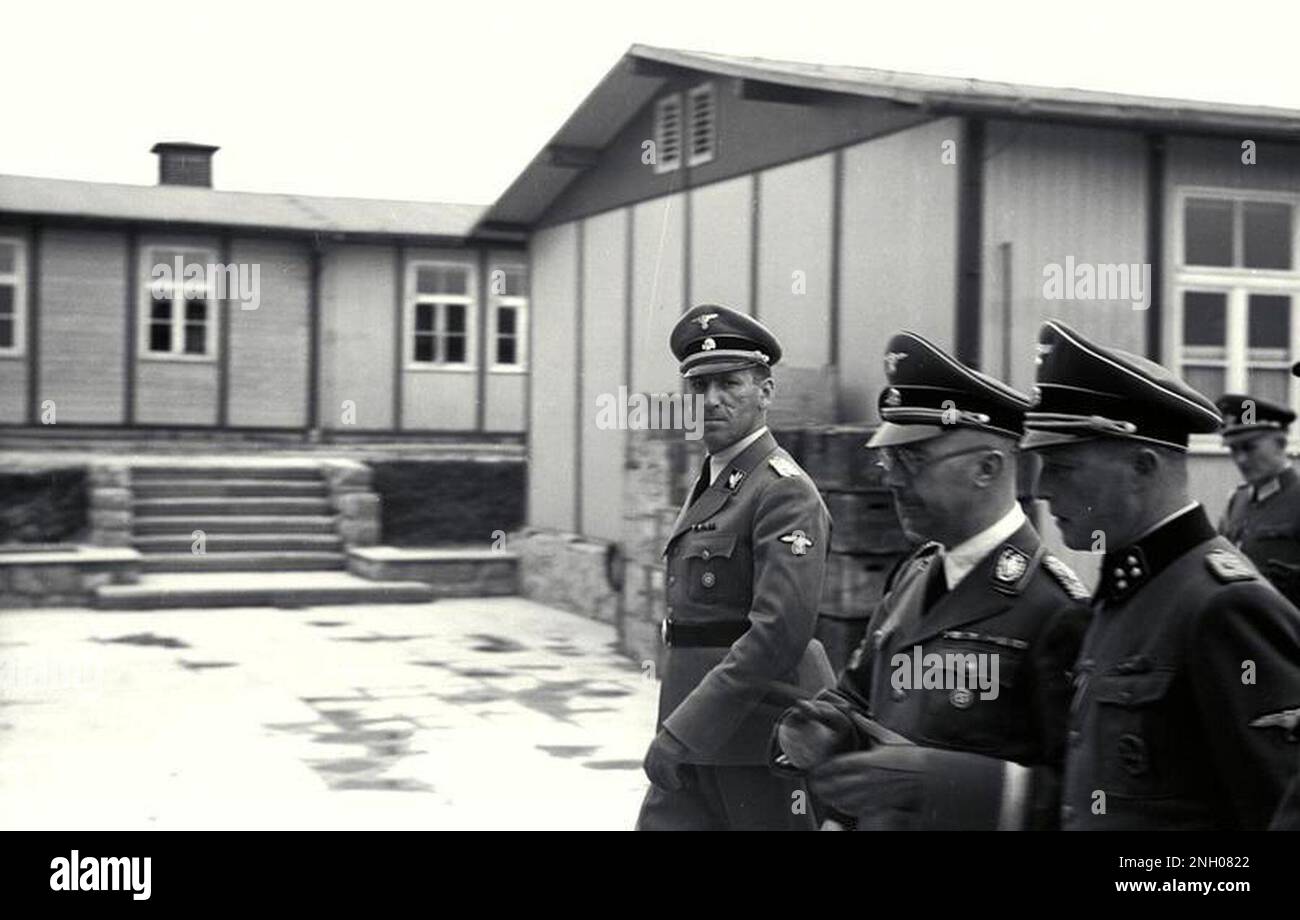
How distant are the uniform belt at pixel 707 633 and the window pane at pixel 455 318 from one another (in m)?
12.1

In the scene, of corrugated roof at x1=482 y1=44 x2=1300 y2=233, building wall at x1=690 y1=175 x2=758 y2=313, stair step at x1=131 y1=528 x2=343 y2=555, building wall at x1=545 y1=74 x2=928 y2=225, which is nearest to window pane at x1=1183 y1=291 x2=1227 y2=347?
corrugated roof at x1=482 y1=44 x2=1300 y2=233

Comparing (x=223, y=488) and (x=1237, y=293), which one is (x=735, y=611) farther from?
(x=223, y=488)

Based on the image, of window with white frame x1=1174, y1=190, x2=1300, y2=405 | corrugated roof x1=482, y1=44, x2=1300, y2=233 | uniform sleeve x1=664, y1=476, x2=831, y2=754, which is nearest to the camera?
uniform sleeve x1=664, y1=476, x2=831, y2=754

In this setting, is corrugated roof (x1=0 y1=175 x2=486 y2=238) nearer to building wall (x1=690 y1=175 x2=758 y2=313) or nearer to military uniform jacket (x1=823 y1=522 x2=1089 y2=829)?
building wall (x1=690 y1=175 x2=758 y2=313)

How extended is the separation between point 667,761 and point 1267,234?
113 inches

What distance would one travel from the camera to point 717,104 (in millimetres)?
7332

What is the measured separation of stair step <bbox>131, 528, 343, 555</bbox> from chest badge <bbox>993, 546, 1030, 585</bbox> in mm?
9432

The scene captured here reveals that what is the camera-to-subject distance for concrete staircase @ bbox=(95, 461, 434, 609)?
10.8 m

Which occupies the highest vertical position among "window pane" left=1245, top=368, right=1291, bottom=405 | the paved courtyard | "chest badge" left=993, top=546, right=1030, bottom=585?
"window pane" left=1245, top=368, right=1291, bottom=405

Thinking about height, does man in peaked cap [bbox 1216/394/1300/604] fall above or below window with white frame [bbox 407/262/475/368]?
below

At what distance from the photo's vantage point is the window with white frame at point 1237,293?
5.32 metres

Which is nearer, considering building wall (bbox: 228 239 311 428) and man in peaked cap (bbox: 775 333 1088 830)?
man in peaked cap (bbox: 775 333 1088 830)
